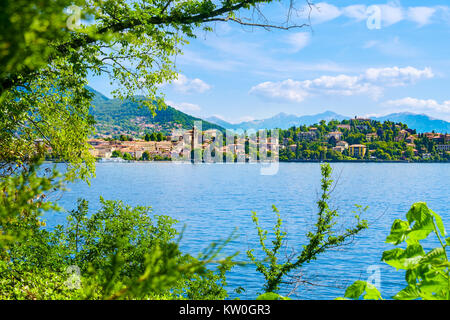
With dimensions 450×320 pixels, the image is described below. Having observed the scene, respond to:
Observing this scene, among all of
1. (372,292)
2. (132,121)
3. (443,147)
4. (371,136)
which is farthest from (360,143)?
(372,292)

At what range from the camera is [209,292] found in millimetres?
7199

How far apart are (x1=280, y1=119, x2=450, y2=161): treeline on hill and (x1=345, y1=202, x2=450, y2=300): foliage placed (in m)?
148

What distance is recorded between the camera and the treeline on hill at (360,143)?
5955 inches

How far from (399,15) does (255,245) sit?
455 ft

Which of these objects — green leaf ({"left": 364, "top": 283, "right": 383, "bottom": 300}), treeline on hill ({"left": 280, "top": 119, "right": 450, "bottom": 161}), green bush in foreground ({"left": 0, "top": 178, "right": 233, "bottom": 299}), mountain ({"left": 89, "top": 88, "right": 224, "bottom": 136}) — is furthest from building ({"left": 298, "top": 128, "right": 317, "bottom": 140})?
green leaf ({"left": 364, "top": 283, "right": 383, "bottom": 300})

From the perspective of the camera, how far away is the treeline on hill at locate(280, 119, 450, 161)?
496 feet

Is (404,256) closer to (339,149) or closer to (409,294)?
(409,294)

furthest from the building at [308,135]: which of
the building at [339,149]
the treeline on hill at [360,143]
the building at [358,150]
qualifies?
the building at [358,150]

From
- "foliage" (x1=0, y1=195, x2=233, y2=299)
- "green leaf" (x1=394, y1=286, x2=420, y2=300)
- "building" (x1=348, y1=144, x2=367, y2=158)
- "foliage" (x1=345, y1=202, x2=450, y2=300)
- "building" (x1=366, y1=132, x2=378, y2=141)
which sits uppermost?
"building" (x1=366, y1=132, x2=378, y2=141)

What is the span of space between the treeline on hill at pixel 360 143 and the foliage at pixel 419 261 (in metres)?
148

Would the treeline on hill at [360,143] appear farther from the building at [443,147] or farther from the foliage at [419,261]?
the foliage at [419,261]

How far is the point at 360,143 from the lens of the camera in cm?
15850

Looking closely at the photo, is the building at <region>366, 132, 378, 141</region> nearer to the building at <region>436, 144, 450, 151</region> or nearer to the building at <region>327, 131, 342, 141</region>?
the building at <region>327, 131, 342, 141</region>
